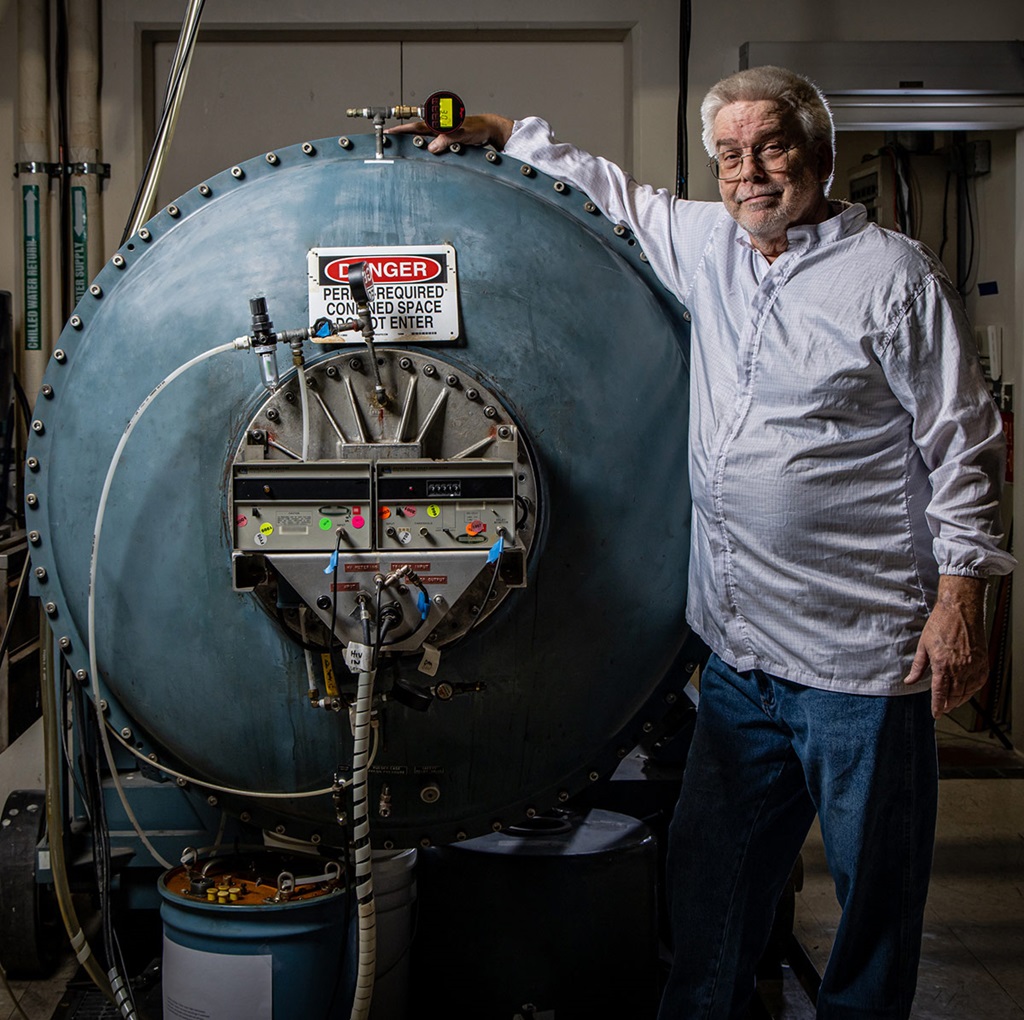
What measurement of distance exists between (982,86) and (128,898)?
3105 mm

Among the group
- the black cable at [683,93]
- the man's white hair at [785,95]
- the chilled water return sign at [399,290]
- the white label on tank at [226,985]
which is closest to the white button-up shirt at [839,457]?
the man's white hair at [785,95]

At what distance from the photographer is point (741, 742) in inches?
67.1

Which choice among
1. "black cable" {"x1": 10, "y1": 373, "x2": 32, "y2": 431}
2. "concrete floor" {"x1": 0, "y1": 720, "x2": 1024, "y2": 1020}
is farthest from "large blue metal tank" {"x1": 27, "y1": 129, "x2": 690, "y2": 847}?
"black cable" {"x1": 10, "y1": 373, "x2": 32, "y2": 431}

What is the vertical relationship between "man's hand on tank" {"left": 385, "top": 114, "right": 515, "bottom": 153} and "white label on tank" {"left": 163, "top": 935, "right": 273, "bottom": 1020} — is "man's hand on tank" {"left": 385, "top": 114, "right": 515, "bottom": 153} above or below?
above

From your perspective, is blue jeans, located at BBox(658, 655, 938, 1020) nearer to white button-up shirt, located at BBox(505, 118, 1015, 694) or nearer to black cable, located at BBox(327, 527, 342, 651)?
white button-up shirt, located at BBox(505, 118, 1015, 694)

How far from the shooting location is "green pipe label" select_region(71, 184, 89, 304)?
320cm

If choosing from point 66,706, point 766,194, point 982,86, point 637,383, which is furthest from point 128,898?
point 982,86

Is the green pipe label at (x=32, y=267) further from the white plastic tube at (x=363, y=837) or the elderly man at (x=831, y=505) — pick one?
the white plastic tube at (x=363, y=837)

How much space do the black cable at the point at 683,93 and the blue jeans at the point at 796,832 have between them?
1.93 meters

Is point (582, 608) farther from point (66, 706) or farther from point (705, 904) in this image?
point (66, 706)

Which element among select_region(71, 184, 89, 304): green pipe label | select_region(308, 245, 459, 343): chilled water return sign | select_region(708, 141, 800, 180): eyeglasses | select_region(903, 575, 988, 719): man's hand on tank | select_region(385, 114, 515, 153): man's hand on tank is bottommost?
select_region(903, 575, 988, 719): man's hand on tank

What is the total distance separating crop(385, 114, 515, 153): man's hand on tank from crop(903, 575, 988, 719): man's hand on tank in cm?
91

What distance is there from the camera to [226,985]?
5.80 feet

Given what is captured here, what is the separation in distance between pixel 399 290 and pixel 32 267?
2.03m
